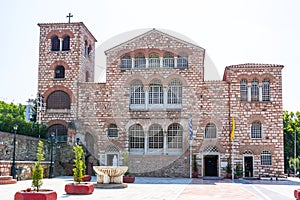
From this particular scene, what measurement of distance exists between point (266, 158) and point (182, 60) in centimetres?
1148

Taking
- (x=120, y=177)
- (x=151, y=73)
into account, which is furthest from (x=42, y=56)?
(x=120, y=177)

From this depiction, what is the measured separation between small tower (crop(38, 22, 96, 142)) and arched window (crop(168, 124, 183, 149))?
904 centimetres

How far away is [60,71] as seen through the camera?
38156 millimetres

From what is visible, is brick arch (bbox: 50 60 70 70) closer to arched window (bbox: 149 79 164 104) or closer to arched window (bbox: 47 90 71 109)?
arched window (bbox: 47 90 71 109)

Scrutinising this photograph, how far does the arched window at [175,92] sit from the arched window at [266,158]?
28.4 feet

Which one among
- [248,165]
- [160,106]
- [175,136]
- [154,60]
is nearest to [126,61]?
[154,60]

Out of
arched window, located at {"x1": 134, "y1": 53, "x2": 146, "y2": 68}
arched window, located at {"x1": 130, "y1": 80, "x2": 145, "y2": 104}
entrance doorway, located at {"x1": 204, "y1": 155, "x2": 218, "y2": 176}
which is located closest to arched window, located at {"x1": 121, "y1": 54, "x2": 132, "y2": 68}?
arched window, located at {"x1": 134, "y1": 53, "x2": 146, "y2": 68}

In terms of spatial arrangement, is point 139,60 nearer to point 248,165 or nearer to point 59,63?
point 59,63

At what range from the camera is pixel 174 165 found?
116 ft

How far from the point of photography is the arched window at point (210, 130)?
35.5 metres

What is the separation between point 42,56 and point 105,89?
22.9 feet

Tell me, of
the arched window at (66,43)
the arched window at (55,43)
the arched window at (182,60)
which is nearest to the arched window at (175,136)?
the arched window at (182,60)

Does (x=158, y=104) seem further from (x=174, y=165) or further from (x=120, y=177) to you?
(x=120, y=177)

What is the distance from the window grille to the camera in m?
36.8
